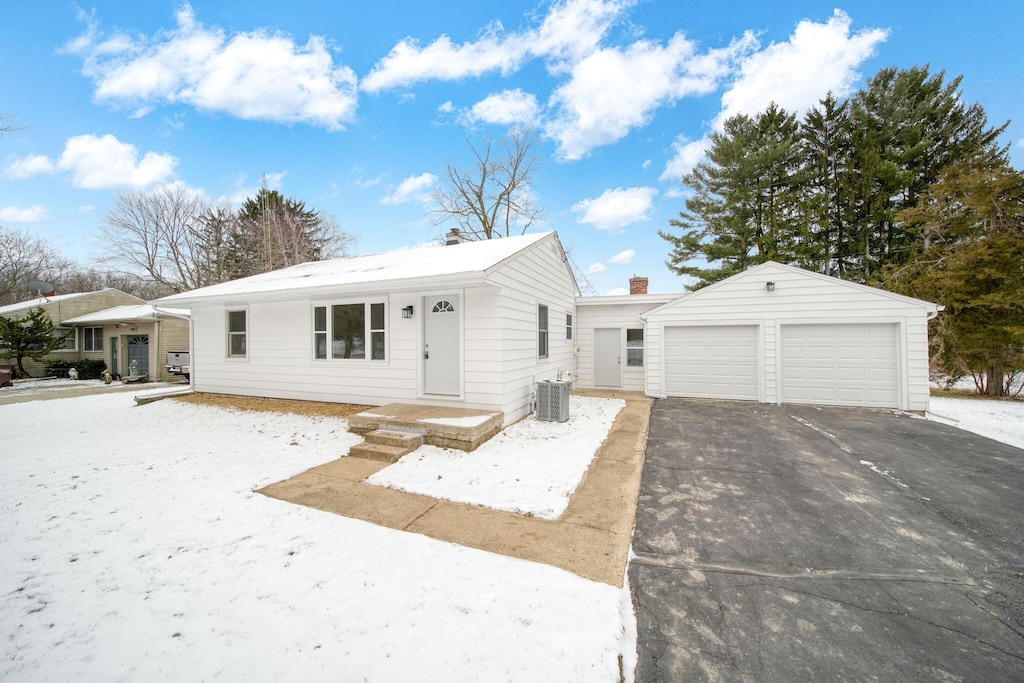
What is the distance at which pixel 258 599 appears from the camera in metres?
2.20

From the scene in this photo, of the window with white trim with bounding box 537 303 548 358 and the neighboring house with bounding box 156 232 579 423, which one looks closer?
the neighboring house with bounding box 156 232 579 423

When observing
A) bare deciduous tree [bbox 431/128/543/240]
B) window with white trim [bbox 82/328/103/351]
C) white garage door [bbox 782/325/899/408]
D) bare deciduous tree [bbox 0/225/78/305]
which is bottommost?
white garage door [bbox 782/325/899/408]

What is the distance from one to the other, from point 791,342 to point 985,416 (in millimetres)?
Answer: 3599

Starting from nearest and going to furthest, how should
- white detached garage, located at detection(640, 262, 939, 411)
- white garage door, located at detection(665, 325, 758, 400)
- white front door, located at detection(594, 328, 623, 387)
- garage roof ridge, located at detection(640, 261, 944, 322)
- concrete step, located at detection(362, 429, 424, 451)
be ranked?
concrete step, located at detection(362, 429, 424, 451), garage roof ridge, located at detection(640, 261, 944, 322), white detached garage, located at detection(640, 262, 939, 411), white garage door, located at detection(665, 325, 758, 400), white front door, located at detection(594, 328, 623, 387)

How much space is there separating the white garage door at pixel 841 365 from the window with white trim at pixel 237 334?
12.6 meters

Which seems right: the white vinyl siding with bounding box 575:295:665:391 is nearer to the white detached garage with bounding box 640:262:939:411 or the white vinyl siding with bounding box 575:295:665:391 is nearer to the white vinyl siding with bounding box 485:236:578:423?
the white detached garage with bounding box 640:262:939:411

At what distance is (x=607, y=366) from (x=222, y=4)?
12.5m

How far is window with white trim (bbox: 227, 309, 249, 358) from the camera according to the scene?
8.80m

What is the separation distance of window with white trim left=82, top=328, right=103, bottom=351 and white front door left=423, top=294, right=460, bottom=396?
61.5ft

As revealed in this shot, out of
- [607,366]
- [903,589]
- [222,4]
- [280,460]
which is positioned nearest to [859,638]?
[903,589]

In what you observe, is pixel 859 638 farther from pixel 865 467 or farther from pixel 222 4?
pixel 222 4

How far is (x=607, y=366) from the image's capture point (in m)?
11.4

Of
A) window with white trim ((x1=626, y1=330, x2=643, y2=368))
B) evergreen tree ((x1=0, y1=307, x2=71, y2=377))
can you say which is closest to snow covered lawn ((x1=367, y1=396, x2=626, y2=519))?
window with white trim ((x1=626, y1=330, x2=643, y2=368))

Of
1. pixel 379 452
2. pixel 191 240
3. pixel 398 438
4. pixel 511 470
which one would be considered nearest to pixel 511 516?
pixel 511 470
